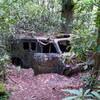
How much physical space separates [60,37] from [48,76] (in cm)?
269

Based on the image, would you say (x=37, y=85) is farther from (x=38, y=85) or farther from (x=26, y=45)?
(x=26, y=45)

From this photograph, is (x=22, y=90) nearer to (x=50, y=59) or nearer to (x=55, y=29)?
(x=50, y=59)

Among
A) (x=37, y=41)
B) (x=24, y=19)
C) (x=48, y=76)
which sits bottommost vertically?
(x=48, y=76)

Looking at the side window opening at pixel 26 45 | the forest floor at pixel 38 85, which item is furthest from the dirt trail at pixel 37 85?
the side window opening at pixel 26 45

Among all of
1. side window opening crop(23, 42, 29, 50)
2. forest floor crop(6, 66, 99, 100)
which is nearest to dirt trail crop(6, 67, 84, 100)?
forest floor crop(6, 66, 99, 100)

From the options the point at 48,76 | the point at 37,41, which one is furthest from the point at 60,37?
the point at 48,76

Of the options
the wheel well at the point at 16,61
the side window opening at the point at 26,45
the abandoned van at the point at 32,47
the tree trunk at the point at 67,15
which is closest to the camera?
the abandoned van at the point at 32,47

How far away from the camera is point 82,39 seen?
21.3 ft

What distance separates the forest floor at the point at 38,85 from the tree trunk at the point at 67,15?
12.0 feet

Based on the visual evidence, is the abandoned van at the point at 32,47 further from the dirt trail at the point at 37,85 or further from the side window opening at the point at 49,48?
the dirt trail at the point at 37,85

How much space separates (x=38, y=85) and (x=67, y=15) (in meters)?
5.36

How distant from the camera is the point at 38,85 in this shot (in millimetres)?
7133

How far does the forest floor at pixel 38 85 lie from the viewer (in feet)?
19.8

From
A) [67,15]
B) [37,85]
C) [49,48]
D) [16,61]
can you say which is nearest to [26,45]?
[16,61]
